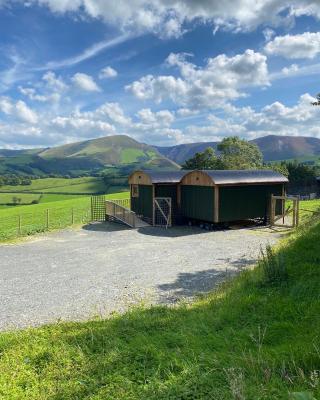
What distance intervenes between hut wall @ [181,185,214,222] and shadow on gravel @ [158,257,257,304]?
8593 mm

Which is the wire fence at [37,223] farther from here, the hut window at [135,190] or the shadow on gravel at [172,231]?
the shadow on gravel at [172,231]

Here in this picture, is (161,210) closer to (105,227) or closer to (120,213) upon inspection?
(120,213)

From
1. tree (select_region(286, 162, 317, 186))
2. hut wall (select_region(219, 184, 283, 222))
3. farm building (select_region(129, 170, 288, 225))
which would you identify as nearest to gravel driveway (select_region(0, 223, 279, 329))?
hut wall (select_region(219, 184, 283, 222))

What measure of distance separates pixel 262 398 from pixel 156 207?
772 inches

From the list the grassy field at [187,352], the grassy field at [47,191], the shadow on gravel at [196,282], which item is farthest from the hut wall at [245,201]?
the grassy field at [47,191]

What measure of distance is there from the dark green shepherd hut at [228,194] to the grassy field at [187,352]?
1298 cm

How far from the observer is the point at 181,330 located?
6.21m

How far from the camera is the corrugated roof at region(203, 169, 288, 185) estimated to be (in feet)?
68.3

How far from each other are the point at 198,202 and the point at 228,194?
2046 mm

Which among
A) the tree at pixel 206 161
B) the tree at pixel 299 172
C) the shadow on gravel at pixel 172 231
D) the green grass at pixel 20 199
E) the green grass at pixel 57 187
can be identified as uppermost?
the tree at pixel 206 161

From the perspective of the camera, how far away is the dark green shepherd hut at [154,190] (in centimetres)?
2331

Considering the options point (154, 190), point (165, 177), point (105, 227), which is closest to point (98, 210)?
point (105, 227)

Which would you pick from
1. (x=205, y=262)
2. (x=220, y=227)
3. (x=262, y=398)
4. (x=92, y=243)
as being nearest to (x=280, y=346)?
(x=262, y=398)

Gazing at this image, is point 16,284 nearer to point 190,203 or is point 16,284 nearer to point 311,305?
point 311,305
